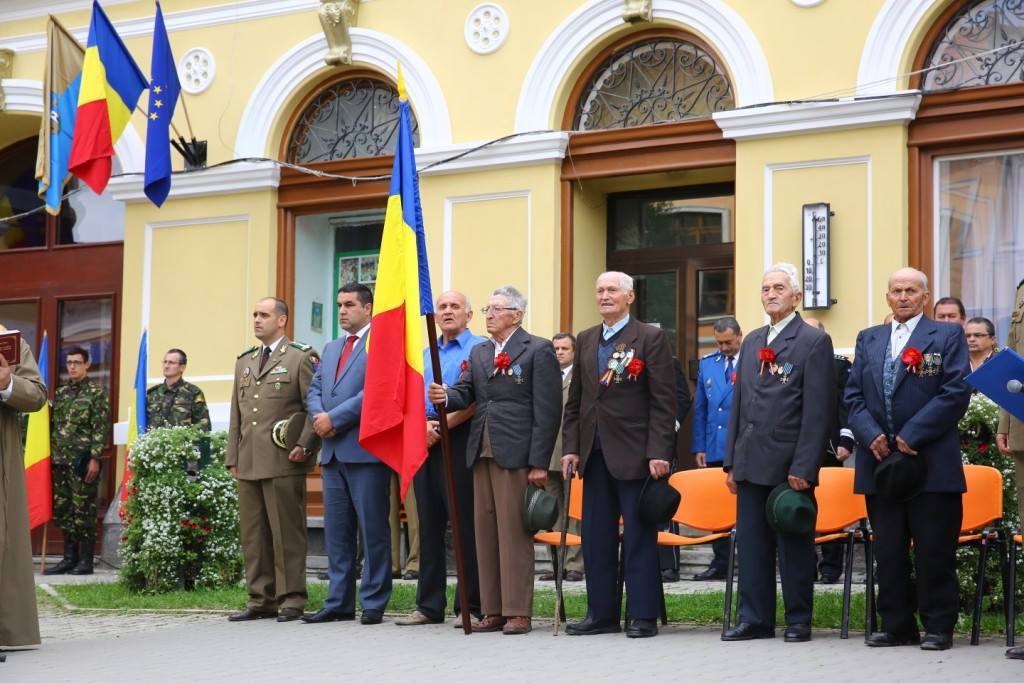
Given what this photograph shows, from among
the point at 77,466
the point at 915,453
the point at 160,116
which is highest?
the point at 160,116

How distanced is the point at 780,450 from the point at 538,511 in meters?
1.37

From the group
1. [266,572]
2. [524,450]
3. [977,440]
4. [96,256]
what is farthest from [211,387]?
[977,440]

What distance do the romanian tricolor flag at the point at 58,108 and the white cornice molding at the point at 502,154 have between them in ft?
10.8

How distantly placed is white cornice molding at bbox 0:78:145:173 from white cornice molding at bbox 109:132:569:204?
0.20 m

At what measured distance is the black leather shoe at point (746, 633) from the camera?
7797mm

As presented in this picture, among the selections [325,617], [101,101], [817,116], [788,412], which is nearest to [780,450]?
[788,412]

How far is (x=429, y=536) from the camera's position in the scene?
895 cm

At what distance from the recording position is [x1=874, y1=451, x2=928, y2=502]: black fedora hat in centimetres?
733

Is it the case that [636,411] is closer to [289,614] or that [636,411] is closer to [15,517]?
[289,614]

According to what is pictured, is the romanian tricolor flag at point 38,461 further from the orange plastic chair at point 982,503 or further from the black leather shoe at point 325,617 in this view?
the orange plastic chair at point 982,503

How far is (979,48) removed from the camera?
11672mm

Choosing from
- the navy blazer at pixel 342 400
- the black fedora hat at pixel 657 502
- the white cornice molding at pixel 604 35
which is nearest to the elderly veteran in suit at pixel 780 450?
the black fedora hat at pixel 657 502

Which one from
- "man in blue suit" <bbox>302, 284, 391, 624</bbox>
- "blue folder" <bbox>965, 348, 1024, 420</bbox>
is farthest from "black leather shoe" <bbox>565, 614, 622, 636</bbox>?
"blue folder" <bbox>965, 348, 1024, 420</bbox>

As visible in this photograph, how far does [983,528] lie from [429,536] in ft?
10.3
